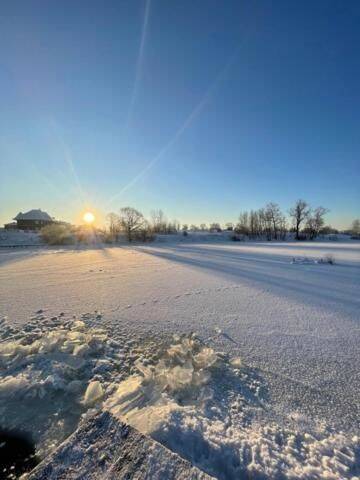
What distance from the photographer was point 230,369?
2518mm

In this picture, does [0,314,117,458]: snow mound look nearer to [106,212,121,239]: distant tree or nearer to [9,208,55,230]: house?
[106,212,121,239]: distant tree

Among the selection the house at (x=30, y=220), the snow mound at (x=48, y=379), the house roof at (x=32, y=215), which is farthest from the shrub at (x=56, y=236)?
the house roof at (x=32, y=215)

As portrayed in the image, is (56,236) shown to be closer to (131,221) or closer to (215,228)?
(131,221)

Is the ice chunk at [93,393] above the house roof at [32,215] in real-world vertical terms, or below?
below

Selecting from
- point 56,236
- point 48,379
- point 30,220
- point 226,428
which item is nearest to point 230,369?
point 226,428

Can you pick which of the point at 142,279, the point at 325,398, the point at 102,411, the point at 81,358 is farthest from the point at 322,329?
the point at 142,279

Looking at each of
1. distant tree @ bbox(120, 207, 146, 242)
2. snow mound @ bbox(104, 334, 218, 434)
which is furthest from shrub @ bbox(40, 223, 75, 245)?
snow mound @ bbox(104, 334, 218, 434)

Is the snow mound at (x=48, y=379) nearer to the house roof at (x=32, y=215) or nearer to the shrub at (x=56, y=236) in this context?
the shrub at (x=56, y=236)

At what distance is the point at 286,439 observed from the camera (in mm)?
1640

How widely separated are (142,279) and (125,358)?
456 centimetres

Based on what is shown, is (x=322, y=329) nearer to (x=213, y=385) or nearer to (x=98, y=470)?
(x=213, y=385)

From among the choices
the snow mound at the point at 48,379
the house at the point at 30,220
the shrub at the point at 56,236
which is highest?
the house at the point at 30,220

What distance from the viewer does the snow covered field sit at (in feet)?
5.11

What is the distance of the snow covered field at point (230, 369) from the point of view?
1559mm
